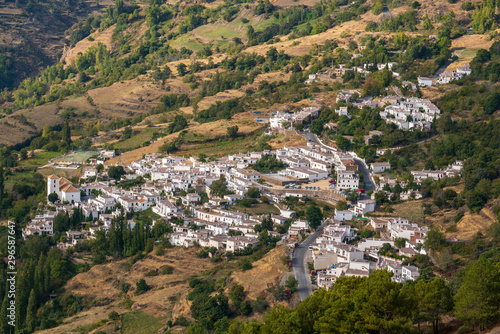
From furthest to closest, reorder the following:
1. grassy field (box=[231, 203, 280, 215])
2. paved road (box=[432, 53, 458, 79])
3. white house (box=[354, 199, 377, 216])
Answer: paved road (box=[432, 53, 458, 79]) → grassy field (box=[231, 203, 280, 215]) → white house (box=[354, 199, 377, 216])

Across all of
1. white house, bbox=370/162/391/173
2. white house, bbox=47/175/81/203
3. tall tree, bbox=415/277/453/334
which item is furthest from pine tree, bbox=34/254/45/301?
white house, bbox=370/162/391/173

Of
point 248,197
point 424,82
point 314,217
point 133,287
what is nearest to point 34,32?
point 424,82

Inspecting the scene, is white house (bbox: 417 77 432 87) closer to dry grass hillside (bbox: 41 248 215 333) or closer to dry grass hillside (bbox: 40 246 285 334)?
dry grass hillside (bbox: 40 246 285 334)

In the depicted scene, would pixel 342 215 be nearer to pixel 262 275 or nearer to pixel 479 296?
pixel 262 275

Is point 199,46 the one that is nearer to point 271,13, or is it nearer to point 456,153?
point 271,13

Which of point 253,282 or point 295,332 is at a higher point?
point 295,332

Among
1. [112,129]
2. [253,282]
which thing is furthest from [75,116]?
[253,282]

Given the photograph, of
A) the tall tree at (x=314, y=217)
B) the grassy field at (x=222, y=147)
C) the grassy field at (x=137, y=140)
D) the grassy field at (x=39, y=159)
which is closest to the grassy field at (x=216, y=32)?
the grassy field at (x=137, y=140)
